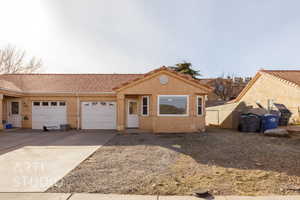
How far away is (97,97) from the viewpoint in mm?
14805

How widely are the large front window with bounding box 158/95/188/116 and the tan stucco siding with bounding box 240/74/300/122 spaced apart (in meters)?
9.72

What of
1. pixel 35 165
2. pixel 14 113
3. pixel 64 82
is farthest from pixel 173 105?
pixel 14 113

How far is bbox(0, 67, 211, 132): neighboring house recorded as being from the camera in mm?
12656

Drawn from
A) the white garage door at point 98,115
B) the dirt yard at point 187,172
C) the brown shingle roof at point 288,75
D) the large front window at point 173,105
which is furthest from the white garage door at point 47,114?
the brown shingle roof at point 288,75

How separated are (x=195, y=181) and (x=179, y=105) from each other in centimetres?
841

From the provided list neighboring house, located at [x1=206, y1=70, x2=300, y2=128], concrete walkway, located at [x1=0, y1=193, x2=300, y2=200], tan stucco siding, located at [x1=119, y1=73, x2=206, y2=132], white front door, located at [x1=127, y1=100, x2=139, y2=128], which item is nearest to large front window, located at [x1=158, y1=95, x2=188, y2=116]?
tan stucco siding, located at [x1=119, y1=73, x2=206, y2=132]

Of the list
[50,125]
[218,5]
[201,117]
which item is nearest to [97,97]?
[50,125]

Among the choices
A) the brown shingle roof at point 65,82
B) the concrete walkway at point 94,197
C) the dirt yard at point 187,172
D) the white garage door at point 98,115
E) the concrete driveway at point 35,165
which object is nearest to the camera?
the concrete walkway at point 94,197

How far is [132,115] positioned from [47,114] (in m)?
7.39

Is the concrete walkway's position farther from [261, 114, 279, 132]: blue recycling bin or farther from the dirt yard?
[261, 114, 279, 132]: blue recycling bin

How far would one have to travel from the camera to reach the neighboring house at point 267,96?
1469 centimetres

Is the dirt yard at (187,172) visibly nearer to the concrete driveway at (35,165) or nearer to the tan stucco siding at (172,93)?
the concrete driveway at (35,165)

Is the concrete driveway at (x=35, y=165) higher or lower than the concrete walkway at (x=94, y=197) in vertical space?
lower

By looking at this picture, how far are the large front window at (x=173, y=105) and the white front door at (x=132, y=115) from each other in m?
2.72
